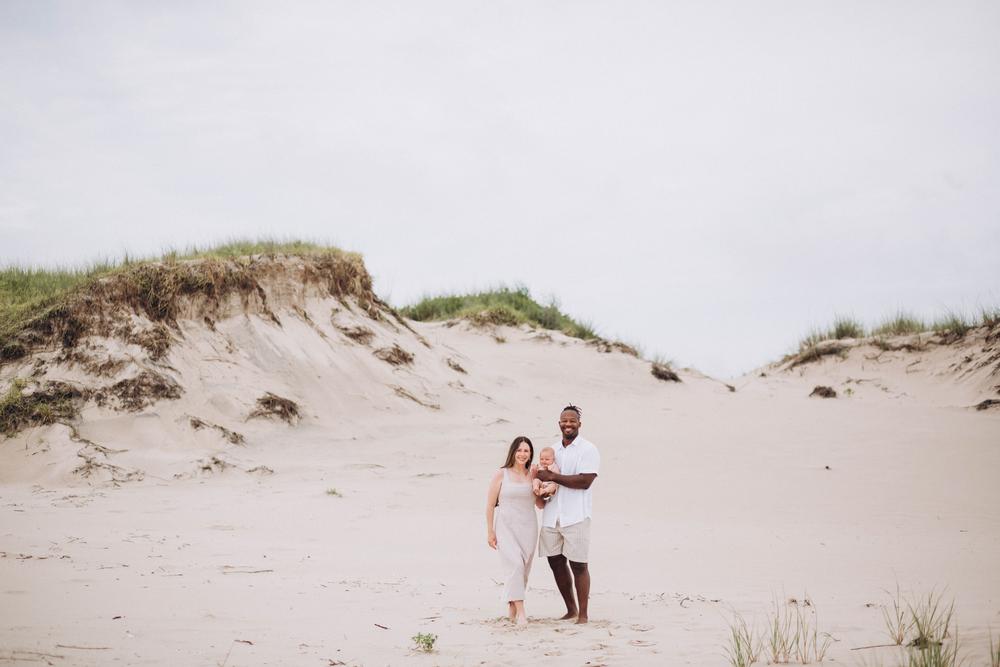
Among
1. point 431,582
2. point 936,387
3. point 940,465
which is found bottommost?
point 431,582

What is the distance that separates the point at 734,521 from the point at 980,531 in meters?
2.42

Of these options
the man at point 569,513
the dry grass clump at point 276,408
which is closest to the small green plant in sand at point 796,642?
the man at point 569,513

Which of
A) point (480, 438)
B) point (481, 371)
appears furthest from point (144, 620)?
point (481, 371)

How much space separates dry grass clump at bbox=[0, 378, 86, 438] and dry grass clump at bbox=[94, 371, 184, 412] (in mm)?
312

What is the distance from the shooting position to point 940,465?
10281mm

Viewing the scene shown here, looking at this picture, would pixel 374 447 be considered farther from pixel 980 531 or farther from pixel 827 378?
pixel 827 378

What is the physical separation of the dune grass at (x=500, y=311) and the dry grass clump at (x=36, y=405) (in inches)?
399

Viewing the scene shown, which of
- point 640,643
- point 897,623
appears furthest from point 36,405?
point 897,623

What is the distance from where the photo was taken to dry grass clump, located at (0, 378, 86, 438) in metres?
9.82

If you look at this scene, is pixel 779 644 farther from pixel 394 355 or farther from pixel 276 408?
pixel 394 355

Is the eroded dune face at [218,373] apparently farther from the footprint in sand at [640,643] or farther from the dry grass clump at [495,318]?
the footprint in sand at [640,643]

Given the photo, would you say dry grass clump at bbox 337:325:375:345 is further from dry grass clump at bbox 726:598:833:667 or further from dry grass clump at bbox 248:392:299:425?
dry grass clump at bbox 726:598:833:667

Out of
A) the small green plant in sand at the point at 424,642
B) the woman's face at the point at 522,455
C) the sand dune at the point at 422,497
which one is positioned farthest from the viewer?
the woman's face at the point at 522,455

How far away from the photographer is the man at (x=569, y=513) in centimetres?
564
